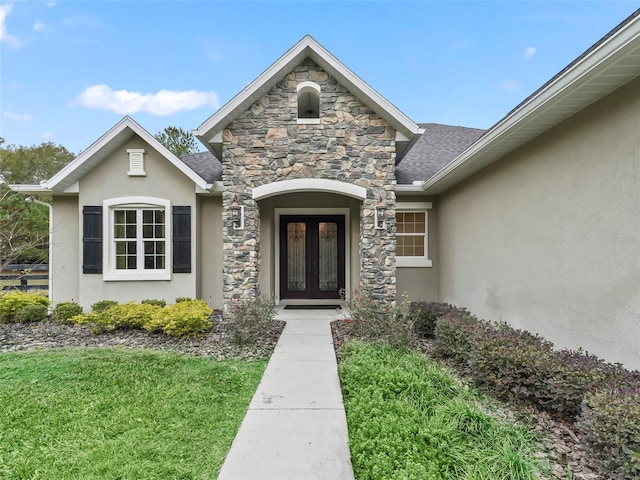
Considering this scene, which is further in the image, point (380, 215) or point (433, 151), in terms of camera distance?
point (433, 151)

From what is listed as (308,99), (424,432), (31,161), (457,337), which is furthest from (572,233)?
(31,161)

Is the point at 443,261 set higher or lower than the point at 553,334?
higher

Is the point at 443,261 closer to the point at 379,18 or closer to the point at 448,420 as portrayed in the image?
the point at 448,420

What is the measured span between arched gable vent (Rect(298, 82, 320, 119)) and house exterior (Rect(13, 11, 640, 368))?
0.15ft

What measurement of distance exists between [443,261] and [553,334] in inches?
185

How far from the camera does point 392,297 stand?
7953 mm

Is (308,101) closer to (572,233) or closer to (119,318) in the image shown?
(572,233)

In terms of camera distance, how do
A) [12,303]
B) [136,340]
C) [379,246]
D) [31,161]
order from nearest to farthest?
[136,340]
[379,246]
[12,303]
[31,161]

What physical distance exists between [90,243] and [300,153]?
19.7ft

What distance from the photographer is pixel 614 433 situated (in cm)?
257

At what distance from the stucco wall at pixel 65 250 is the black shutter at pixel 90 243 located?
2.54 feet

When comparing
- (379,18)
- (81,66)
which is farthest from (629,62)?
(81,66)

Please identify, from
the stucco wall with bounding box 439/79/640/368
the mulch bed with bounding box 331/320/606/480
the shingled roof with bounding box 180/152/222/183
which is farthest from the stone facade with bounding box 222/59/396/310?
the mulch bed with bounding box 331/320/606/480

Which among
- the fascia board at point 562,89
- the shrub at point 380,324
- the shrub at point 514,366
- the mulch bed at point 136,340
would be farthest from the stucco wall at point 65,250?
the fascia board at point 562,89
